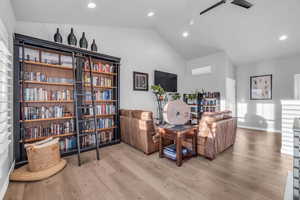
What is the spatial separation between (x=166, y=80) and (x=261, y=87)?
143 inches

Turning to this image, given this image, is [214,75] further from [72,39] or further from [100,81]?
[72,39]

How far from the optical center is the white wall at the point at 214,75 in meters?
4.86

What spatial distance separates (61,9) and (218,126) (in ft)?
12.1

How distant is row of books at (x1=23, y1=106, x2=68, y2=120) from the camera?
2.32 metres

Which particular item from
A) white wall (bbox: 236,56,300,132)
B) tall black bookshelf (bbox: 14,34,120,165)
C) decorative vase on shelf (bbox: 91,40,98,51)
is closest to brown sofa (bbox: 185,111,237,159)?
tall black bookshelf (bbox: 14,34,120,165)

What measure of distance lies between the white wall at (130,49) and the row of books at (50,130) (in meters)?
1.51

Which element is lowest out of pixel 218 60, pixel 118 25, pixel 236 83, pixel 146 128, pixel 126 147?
pixel 126 147

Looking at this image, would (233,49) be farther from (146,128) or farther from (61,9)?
(61,9)

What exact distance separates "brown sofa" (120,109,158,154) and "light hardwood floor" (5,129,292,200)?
0.71 feet

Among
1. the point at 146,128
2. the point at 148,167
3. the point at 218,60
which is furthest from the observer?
the point at 218,60

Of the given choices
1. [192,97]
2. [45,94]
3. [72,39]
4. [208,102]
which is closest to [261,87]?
[208,102]

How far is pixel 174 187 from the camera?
169 centimetres

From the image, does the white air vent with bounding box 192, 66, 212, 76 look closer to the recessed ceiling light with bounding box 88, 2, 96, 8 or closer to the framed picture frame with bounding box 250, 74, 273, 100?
the framed picture frame with bounding box 250, 74, 273, 100

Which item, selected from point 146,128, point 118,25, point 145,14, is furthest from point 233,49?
point 146,128
